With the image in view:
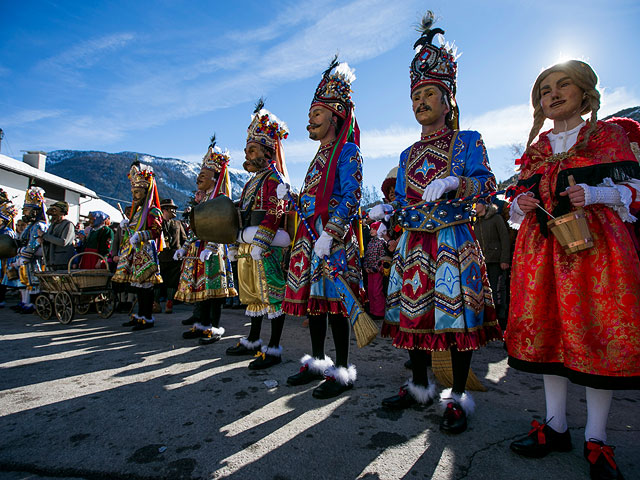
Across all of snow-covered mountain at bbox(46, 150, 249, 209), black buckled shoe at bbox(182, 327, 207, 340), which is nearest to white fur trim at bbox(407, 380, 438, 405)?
black buckled shoe at bbox(182, 327, 207, 340)

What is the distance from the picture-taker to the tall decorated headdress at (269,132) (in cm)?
379

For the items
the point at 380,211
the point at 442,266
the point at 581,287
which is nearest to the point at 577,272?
the point at 581,287

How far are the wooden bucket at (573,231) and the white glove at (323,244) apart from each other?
1.45 metres

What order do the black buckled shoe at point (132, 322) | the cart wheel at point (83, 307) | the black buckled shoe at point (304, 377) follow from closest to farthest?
1. the black buckled shoe at point (304, 377)
2. the black buckled shoe at point (132, 322)
3. the cart wheel at point (83, 307)

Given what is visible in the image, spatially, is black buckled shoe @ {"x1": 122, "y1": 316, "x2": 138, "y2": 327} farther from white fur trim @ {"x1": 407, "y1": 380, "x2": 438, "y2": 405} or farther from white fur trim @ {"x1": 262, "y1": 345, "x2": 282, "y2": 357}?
white fur trim @ {"x1": 407, "y1": 380, "x2": 438, "y2": 405}

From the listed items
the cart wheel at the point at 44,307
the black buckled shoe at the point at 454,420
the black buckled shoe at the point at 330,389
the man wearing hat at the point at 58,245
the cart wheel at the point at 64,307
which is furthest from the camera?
the man wearing hat at the point at 58,245

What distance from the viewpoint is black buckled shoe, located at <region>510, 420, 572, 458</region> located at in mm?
1808

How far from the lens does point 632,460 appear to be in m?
1.81

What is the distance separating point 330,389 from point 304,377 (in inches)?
14.8

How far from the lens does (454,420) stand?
208cm

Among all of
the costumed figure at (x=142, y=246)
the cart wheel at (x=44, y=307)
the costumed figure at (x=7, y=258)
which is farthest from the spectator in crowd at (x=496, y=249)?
the costumed figure at (x=7, y=258)

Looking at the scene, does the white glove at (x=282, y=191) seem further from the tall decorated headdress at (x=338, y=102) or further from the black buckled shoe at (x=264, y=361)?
the black buckled shoe at (x=264, y=361)

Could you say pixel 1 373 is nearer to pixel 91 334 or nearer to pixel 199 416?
pixel 91 334

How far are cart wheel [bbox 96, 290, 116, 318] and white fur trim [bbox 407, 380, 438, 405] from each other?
19.7ft
